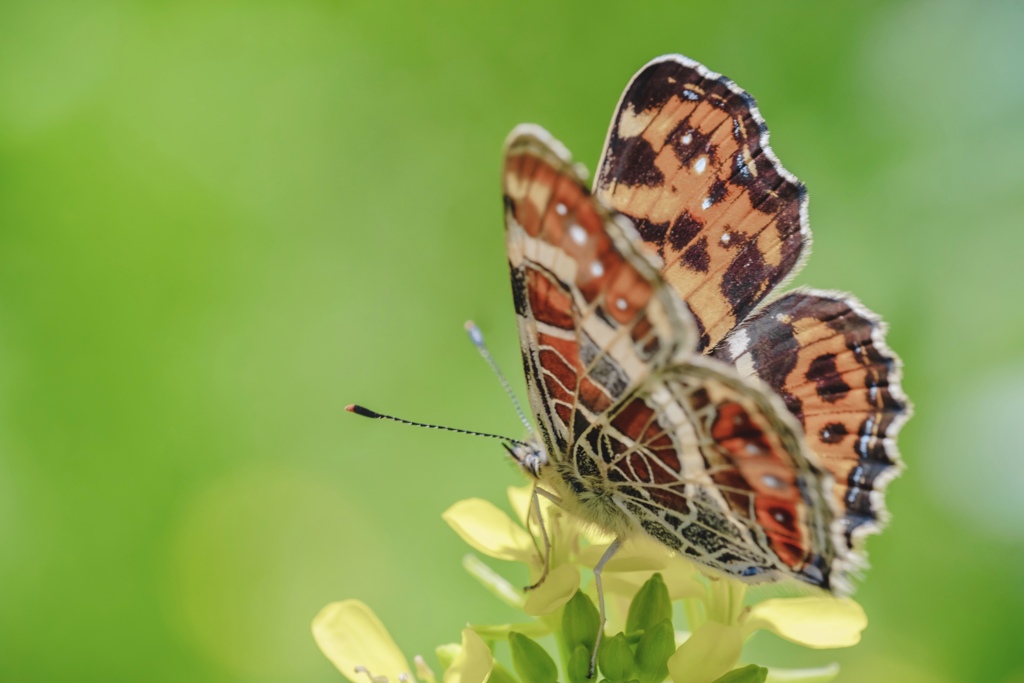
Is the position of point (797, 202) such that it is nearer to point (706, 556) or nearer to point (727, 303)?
point (727, 303)

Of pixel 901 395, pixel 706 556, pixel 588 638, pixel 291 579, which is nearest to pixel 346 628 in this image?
pixel 588 638

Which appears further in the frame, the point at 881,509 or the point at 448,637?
the point at 448,637

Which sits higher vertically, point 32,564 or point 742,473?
point 742,473

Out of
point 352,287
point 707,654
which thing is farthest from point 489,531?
point 352,287

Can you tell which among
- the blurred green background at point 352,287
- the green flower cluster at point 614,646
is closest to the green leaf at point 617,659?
the green flower cluster at point 614,646

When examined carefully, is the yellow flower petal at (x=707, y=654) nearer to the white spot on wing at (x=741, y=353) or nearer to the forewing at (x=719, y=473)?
the forewing at (x=719, y=473)

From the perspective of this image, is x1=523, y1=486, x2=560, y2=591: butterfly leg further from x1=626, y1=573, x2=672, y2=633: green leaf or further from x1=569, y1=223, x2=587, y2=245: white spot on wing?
x1=569, y1=223, x2=587, y2=245: white spot on wing

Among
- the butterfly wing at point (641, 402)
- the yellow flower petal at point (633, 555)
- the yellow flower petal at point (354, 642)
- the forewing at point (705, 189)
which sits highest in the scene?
the forewing at point (705, 189)
